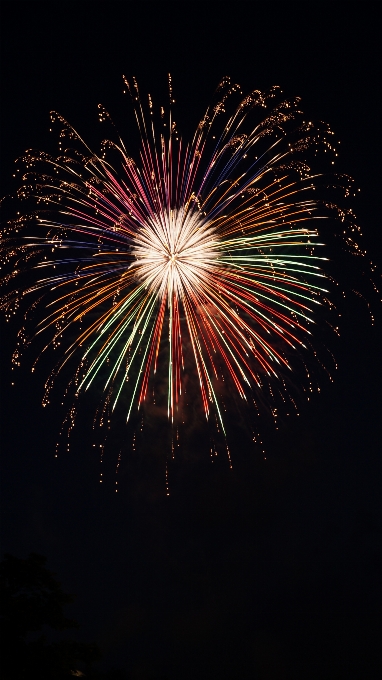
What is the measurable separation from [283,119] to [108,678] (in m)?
27.0

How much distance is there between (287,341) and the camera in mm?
28500

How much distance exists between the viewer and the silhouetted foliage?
2494 centimetres

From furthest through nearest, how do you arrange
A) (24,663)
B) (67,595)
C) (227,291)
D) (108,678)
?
(108,678) < (227,291) < (67,595) < (24,663)

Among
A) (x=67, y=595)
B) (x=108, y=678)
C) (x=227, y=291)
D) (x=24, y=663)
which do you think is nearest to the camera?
(x=24, y=663)

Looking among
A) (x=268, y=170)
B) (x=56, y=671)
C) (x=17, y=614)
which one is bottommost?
(x=56, y=671)

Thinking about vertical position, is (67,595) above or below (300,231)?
below

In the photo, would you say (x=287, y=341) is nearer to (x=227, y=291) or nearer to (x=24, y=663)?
(x=227, y=291)

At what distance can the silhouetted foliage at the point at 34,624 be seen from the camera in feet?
81.8

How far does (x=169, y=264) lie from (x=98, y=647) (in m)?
12.8

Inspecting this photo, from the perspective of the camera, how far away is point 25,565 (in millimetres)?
27031

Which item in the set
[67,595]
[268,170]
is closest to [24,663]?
[67,595]

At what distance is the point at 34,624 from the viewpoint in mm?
26188

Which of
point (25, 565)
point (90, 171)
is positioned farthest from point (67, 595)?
point (90, 171)

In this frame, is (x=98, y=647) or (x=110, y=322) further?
(x=110, y=322)
